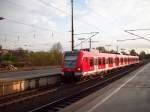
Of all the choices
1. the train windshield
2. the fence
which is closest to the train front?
the train windshield

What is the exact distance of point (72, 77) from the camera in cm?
2681

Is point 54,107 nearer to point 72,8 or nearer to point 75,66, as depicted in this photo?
point 75,66

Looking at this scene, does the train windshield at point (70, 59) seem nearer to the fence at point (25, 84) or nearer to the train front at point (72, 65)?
the train front at point (72, 65)

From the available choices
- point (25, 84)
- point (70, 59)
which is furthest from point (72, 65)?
point (25, 84)

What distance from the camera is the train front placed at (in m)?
26.6

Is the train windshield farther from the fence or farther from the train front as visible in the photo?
the fence


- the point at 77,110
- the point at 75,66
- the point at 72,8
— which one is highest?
the point at 72,8

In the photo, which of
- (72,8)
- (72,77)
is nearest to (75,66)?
(72,77)

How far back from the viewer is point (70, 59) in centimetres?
2722

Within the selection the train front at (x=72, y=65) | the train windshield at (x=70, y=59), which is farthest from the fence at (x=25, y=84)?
the train windshield at (x=70, y=59)

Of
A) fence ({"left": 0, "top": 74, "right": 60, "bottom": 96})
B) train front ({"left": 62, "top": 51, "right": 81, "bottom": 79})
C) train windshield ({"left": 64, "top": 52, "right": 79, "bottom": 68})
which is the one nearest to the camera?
fence ({"left": 0, "top": 74, "right": 60, "bottom": 96})

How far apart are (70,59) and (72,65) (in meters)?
0.67

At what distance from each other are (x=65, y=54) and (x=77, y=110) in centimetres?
1476

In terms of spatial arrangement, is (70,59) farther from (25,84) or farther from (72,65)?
(25,84)
